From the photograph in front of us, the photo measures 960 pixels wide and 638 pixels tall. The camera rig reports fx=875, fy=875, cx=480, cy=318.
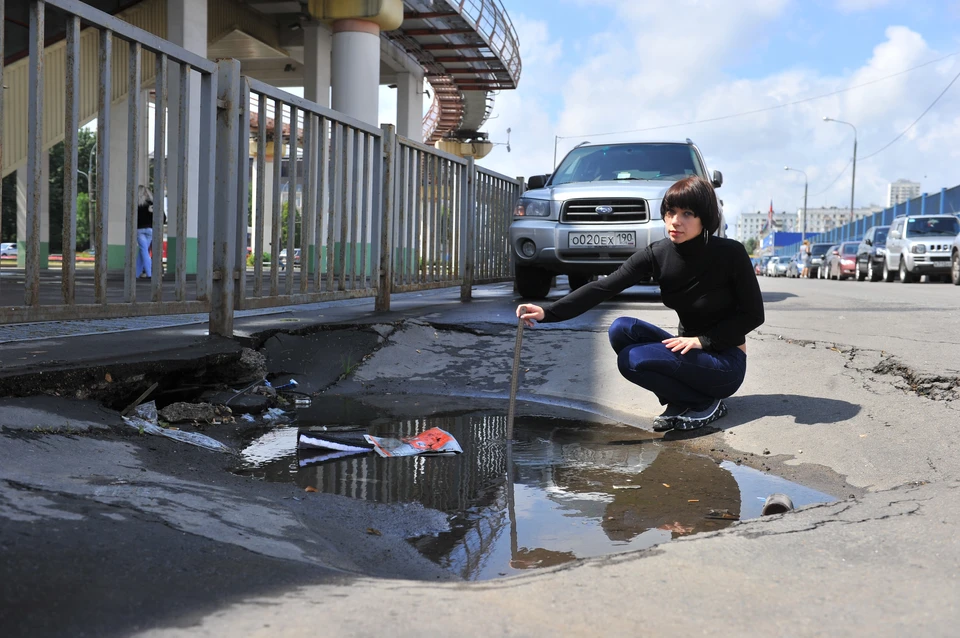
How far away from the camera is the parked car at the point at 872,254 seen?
27734 millimetres

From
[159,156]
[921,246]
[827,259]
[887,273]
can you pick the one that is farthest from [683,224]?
[827,259]

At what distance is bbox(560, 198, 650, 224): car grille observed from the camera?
356 inches

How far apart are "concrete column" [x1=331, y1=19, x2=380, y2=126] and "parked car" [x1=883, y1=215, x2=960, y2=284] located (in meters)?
15.1

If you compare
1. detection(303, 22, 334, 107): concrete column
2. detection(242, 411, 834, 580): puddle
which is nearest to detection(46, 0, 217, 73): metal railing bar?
detection(242, 411, 834, 580): puddle

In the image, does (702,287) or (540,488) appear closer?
(540,488)

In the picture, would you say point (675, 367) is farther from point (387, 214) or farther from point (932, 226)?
point (932, 226)

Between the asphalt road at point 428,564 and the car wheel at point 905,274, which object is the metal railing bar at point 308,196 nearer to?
the asphalt road at point 428,564

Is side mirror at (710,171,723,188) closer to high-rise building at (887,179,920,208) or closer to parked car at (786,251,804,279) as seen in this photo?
parked car at (786,251,804,279)

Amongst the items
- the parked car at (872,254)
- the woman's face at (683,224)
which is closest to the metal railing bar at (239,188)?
the woman's face at (683,224)

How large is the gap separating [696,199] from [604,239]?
5.19 m

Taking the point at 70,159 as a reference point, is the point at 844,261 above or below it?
above

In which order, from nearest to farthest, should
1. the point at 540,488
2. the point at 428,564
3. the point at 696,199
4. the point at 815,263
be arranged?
the point at 428,564, the point at 540,488, the point at 696,199, the point at 815,263

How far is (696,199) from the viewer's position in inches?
156

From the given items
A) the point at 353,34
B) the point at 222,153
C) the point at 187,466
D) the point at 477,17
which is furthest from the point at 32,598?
the point at 477,17
